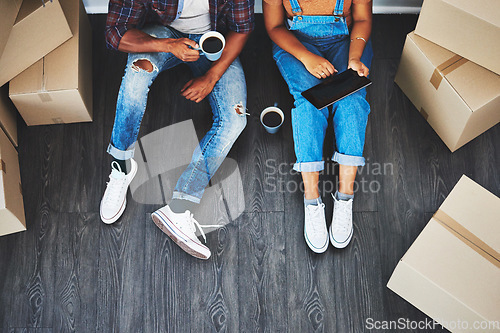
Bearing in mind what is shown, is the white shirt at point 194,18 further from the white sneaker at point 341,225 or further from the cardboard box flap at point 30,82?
the white sneaker at point 341,225

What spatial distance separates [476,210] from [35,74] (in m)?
1.54

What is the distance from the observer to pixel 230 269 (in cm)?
181

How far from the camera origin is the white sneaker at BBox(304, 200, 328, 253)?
70.5 inches

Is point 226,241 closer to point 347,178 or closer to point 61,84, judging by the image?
point 347,178

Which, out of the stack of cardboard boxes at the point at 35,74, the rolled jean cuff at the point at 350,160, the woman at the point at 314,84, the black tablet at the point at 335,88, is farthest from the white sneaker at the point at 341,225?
the stack of cardboard boxes at the point at 35,74

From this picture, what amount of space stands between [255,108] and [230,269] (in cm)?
64

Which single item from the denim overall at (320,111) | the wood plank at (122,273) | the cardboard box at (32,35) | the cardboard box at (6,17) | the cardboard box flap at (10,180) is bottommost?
the wood plank at (122,273)

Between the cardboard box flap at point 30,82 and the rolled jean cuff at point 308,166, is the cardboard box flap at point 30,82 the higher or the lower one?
the higher one

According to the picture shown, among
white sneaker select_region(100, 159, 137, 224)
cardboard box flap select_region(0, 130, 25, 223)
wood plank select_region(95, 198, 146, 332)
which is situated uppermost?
cardboard box flap select_region(0, 130, 25, 223)

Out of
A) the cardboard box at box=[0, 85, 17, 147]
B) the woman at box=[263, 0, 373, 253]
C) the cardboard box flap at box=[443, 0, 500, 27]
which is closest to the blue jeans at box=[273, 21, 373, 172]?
the woman at box=[263, 0, 373, 253]

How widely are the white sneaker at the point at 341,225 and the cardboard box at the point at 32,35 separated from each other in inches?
45.9

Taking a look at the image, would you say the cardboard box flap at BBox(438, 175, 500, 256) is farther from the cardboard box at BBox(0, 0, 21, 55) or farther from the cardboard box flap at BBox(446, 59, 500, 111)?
the cardboard box at BBox(0, 0, 21, 55)

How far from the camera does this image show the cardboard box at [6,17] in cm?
163

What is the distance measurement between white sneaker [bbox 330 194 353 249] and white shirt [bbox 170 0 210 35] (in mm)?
774
